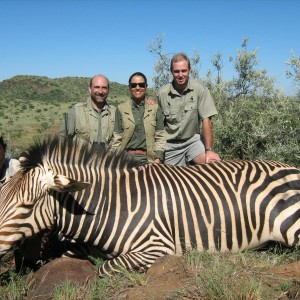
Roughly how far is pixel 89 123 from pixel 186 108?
4.21 feet

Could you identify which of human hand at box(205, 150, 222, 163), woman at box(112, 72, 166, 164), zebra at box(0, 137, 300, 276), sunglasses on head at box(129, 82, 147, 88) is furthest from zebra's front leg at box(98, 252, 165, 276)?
sunglasses on head at box(129, 82, 147, 88)

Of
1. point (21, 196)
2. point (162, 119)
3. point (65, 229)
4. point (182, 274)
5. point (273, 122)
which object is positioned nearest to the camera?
point (182, 274)

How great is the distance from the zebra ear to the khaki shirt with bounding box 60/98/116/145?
1980 millimetres

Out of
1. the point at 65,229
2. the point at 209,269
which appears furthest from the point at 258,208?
the point at 65,229

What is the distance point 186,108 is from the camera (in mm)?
5469

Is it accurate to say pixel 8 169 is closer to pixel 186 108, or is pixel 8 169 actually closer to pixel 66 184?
pixel 66 184

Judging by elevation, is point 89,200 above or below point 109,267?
above

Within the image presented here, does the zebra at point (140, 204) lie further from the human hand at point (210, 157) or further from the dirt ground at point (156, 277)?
the human hand at point (210, 157)

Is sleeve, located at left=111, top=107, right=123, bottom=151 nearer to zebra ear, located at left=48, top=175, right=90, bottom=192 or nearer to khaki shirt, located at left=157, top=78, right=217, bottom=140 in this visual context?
khaki shirt, located at left=157, top=78, right=217, bottom=140

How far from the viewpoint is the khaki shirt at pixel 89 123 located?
5.19m

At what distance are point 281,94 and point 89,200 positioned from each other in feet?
21.4

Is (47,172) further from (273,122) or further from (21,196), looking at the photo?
(273,122)

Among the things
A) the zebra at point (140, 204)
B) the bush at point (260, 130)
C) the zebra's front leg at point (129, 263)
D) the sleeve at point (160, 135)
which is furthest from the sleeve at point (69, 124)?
the bush at point (260, 130)

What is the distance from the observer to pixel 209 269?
299 cm
